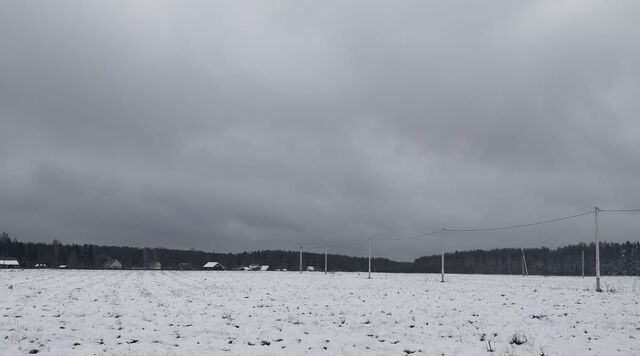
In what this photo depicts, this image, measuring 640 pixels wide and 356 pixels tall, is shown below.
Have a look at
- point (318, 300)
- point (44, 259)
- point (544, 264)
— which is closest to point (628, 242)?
point (544, 264)

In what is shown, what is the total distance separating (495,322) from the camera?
20.2 metres

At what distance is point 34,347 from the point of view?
48.1 feet

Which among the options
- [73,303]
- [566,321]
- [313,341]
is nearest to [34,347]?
[313,341]

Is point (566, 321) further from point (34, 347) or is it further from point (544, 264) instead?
point (544, 264)

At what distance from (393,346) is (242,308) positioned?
38.6 feet

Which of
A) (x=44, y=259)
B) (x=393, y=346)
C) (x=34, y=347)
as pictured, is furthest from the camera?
(x=44, y=259)

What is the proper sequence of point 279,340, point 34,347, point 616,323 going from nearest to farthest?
point 34,347 → point 279,340 → point 616,323

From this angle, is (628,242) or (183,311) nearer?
(183,311)

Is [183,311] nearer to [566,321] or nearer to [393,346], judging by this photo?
[393,346]

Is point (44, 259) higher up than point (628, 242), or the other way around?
point (628, 242)

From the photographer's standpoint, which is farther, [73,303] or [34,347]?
[73,303]

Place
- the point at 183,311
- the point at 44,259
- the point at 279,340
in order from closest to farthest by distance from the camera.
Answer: the point at 279,340
the point at 183,311
the point at 44,259

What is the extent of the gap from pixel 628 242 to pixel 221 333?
18414 centimetres

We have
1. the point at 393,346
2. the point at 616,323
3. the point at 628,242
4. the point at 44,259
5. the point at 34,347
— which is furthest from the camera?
the point at 44,259
